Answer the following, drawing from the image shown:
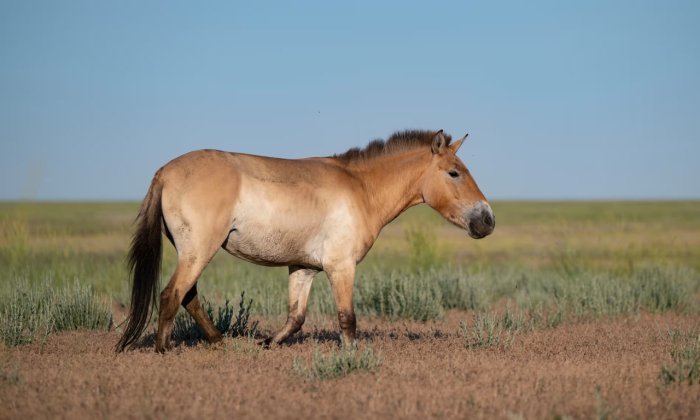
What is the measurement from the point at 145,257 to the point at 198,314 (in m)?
0.92

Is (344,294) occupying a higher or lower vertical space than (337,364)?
higher

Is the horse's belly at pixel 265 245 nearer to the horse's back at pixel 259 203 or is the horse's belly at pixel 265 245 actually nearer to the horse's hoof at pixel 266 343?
the horse's back at pixel 259 203

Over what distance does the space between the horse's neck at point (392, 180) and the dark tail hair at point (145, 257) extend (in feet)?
7.77

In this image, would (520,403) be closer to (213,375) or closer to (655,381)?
(655,381)

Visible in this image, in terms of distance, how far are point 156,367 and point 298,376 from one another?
1324 millimetres

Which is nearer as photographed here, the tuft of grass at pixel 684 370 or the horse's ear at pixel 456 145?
the tuft of grass at pixel 684 370

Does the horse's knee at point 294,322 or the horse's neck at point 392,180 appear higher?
the horse's neck at point 392,180

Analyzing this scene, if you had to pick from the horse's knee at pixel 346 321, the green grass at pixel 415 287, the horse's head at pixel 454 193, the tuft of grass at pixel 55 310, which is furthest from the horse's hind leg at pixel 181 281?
the horse's head at pixel 454 193

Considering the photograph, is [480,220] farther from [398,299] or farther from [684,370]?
[398,299]

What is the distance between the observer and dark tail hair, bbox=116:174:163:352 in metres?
7.32

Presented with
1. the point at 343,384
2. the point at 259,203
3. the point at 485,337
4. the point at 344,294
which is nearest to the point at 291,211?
the point at 259,203

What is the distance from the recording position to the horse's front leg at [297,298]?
8312mm

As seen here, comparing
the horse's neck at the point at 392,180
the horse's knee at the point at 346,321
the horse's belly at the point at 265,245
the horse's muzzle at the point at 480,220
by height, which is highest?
the horse's neck at the point at 392,180

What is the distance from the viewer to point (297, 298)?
27.7 feet
